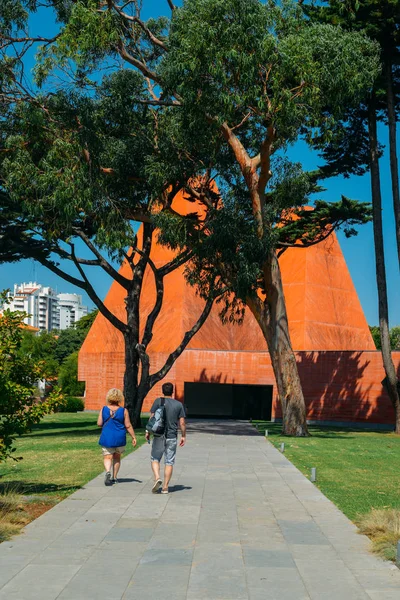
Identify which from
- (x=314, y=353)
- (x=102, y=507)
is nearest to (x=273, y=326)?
(x=314, y=353)

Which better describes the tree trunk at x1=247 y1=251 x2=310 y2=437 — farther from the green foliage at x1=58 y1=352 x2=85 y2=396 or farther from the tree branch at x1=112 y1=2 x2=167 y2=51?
the green foliage at x1=58 y1=352 x2=85 y2=396

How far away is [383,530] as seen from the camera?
7.72 meters

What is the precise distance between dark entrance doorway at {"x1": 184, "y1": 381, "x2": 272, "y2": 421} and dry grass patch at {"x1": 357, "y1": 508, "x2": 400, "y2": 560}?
40.2m

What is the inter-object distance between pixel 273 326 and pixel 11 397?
54.0 feet

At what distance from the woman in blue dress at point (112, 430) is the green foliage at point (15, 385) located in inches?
51.3

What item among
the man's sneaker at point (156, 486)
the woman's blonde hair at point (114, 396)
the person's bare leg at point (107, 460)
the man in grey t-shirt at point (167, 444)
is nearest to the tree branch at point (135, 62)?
the woman's blonde hair at point (114, 396)

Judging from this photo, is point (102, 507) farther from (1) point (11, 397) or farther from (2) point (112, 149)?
(2) point (112, 149)

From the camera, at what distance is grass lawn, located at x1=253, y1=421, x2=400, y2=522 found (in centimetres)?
1038

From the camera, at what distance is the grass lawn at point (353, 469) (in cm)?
1038

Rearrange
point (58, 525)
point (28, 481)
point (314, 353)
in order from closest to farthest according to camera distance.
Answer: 1. point (58, 525)
2. point (28, 481)
3. point (314, 353)

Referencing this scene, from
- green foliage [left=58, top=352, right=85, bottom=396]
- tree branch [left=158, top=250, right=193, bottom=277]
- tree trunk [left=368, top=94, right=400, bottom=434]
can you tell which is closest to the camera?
tree branch [left=158, top=250, right=193, bottom=277]

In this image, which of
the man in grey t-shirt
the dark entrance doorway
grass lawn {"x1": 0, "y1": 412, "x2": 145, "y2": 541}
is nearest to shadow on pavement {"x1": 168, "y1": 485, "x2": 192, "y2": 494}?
the man in grey t-shirt

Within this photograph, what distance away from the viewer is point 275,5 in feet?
70.0

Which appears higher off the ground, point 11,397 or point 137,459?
A: point 11,397
